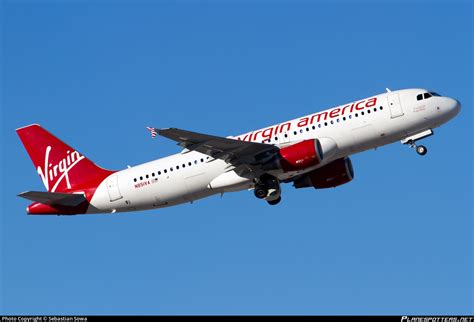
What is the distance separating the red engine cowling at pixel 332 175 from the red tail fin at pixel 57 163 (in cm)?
1312

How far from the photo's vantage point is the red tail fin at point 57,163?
2443 inches

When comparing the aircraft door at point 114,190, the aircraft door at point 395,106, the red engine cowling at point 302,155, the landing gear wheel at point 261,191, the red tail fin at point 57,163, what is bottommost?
the landing gear wheel at point 261,191

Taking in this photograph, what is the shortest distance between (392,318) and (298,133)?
18.9 metres

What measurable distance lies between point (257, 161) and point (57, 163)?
583 inches

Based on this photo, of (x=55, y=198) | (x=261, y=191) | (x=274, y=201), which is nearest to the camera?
(x=261, y=191)

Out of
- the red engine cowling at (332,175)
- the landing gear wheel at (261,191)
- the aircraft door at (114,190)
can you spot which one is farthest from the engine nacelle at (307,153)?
the aircraft door at (114,190)

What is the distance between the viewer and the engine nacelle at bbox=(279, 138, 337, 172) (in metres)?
54.8

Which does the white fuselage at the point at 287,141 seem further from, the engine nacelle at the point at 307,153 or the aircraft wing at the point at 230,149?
the aircraft wing at the point at 230,149

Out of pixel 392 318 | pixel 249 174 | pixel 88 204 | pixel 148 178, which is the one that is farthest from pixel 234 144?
pixel 392 318

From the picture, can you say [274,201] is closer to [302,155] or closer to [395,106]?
[302,155]

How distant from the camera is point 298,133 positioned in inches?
2228

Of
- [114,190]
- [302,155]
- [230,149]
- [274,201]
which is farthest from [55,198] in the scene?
[302,155]

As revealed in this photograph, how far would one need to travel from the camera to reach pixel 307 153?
54.8m

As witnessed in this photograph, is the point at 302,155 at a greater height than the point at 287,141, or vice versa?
the point at 287,141
